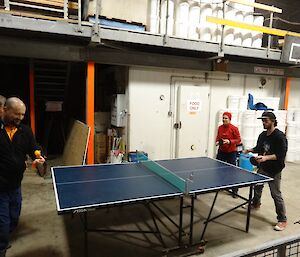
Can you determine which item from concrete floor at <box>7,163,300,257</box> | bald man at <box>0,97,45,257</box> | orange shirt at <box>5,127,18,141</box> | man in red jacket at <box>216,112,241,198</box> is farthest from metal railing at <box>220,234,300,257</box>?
man in red jacket at <box>216,112,241,198</box>

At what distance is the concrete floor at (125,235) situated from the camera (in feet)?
9.12

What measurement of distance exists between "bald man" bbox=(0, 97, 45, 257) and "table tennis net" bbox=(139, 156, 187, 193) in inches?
49.8

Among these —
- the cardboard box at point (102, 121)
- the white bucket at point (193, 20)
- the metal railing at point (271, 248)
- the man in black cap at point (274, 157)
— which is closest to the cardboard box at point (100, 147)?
the cardboard box at point (102, 121)

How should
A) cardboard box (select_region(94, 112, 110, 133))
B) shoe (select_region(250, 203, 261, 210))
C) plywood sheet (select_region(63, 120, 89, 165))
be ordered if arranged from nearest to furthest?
shoe (select_region(250, 203, 261, 210)) → plywood sheet (select_region(63, 120, 89, 165)) → cardboard box (select_region(94, 112, 110, 133))

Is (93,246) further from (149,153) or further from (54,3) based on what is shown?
(54,3)

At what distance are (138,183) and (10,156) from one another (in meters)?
1.24

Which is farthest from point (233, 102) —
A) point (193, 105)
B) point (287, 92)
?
point (287, 92)

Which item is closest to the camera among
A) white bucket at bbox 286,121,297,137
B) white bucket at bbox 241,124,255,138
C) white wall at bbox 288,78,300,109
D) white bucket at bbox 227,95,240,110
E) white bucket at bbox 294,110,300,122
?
white bucket at bbox 241,124,255,138

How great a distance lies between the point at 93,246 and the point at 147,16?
387 cm

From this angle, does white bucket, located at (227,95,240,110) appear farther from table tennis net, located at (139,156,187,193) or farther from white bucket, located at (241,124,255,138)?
table tennis net, located at (139,156,187,193)

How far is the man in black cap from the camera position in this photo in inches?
125

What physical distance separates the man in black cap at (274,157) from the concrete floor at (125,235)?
30 centimetres

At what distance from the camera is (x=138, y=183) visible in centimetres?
267

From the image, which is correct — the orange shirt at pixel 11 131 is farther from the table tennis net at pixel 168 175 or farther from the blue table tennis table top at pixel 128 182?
the table tennis net at pixel 168 175
